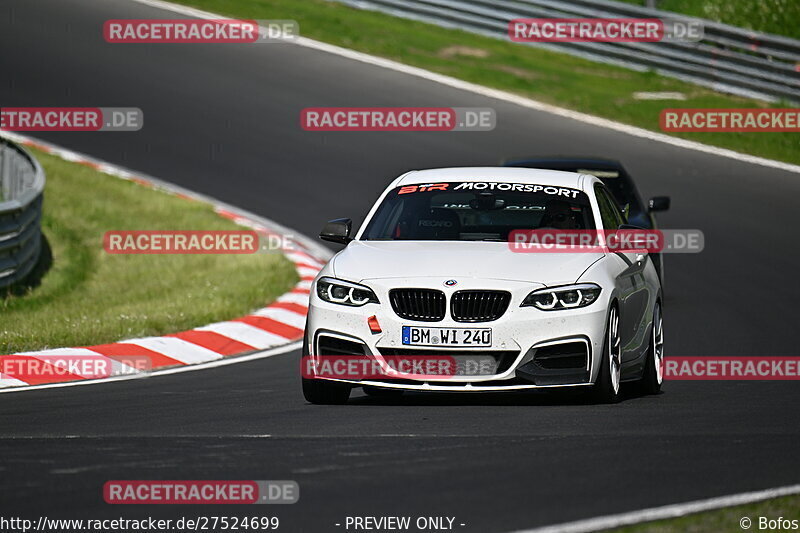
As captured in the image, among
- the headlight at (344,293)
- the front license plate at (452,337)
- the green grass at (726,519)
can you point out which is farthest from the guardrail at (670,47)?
the green grass at (726,519)

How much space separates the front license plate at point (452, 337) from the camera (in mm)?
9336

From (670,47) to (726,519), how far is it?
23478 millimetres

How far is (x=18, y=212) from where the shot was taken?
52.1 ft

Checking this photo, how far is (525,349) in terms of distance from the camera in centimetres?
935

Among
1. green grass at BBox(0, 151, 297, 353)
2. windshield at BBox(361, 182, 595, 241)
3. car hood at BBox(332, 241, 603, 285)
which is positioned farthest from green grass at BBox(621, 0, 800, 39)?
car hood at BBox(332, 241, 603, 285)

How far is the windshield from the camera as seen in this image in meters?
10.5

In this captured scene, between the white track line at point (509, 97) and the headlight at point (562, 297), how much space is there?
15404mm

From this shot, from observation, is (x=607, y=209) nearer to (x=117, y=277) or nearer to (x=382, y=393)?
(x=382, y=393)

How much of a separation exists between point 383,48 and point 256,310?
14.7 m

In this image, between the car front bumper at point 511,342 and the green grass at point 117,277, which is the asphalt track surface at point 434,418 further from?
the green grass at point 117,277

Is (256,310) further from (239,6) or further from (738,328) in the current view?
(239,6)

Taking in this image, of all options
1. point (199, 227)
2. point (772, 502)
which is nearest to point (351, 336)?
point (772, 502)

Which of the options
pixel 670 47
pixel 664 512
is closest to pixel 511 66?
pixel 670 47

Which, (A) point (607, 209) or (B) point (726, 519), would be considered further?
(A) point (607, 209)
